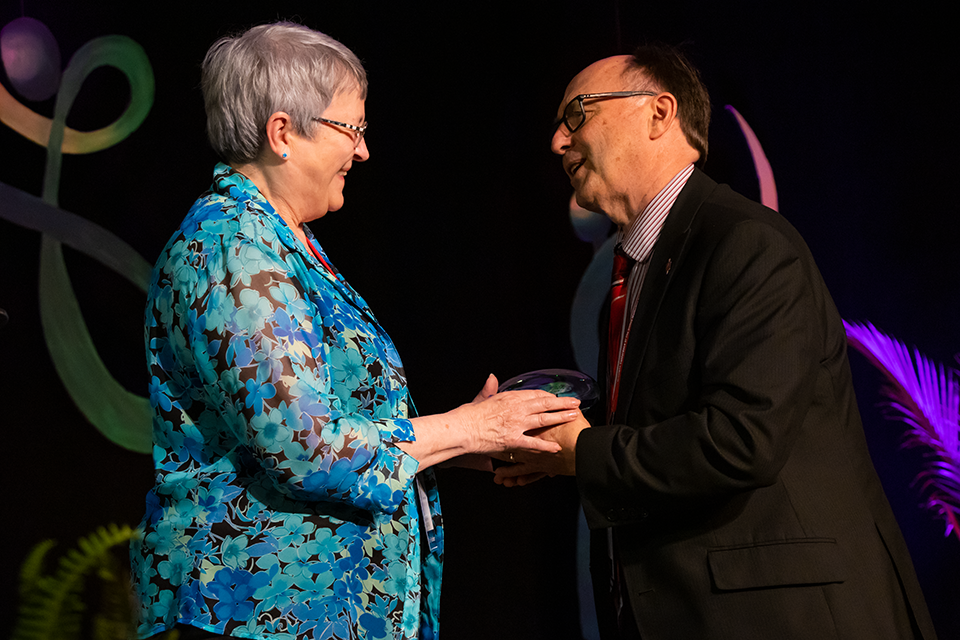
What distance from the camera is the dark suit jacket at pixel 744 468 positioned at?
1.58m

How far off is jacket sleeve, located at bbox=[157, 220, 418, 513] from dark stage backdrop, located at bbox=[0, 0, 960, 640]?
1932 mm

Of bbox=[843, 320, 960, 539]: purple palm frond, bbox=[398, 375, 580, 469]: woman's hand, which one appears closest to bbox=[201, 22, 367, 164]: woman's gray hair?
bbox=[398, 375, 580, 469]: woman's hand

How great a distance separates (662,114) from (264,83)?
104 cm

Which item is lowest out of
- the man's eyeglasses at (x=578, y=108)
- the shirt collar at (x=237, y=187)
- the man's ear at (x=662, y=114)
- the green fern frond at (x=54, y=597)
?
the green fern frond at (x=54, y=597)

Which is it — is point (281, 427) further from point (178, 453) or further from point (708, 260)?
point (708, 260)

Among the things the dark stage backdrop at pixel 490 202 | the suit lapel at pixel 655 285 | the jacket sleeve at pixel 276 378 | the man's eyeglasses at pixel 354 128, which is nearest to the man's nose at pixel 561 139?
the suit lapel at pixel 655 285

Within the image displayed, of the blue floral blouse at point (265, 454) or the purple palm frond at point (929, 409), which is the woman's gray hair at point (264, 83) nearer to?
the blue floral blouse at point (265, 454)

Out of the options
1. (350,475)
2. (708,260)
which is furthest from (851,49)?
(350,475)

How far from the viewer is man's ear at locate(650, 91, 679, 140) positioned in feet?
6.96

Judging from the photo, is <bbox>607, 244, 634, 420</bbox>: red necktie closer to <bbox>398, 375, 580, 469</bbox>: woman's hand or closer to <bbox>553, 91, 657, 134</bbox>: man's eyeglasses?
<bbox>398, 375, 580, 469</bbox>: woman's hand

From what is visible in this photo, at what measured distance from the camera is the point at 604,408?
2.16 metres

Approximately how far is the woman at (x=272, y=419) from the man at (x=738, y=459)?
1.14 feet

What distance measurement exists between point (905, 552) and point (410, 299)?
2187 mm

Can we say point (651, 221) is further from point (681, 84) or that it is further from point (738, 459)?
point (738, 459)
